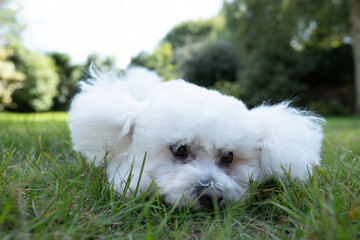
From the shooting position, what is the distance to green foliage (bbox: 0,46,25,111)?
10.2 m

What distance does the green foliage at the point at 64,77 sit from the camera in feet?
49.5

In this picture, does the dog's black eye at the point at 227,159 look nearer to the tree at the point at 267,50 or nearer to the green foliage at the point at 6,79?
the tree at the point at 267,50

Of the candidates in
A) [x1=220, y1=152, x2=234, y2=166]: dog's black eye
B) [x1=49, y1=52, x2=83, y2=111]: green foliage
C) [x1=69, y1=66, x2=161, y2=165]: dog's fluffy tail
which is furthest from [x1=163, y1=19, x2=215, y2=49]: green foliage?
[x1=220, y1=152, x2=234, y2=166]: dog's black eye

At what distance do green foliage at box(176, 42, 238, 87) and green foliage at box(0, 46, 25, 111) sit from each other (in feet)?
24.9

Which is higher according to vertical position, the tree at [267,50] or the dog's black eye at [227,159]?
the tree at [267,50]

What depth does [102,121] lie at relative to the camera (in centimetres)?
168

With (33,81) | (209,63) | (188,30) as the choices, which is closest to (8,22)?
(33,81)

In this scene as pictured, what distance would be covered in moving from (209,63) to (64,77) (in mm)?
8908

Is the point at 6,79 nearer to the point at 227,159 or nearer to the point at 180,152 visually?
the point at 180,152

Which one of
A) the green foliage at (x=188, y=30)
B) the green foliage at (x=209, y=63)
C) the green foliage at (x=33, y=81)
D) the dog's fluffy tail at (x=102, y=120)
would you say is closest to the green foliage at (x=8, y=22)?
the green foliage at (x=33, y=81)

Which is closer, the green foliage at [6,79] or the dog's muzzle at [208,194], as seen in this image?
the dog's muzzle at [208,194]

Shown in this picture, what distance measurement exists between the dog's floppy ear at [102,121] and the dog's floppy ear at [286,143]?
80 cm

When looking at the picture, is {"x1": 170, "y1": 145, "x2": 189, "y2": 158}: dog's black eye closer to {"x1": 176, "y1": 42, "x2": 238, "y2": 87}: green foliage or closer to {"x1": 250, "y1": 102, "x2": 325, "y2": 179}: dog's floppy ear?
{"x1": 250, "y1": 102, "x2": 325, "y2": 179}: dog's floppy ear

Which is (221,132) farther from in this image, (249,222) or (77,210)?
(77,210)
